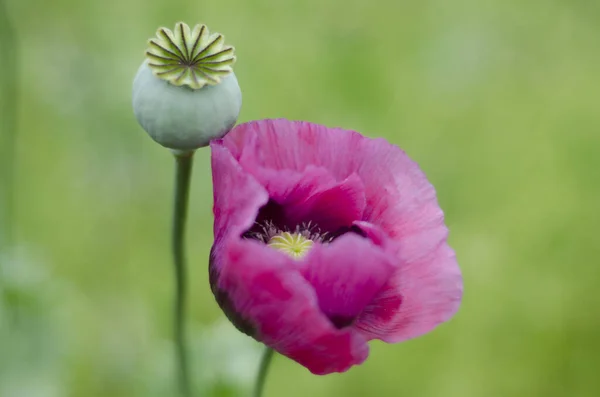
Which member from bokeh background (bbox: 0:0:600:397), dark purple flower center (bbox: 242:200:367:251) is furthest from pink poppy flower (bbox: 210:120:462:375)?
bokeh background (bbox: 0:0:600:397)

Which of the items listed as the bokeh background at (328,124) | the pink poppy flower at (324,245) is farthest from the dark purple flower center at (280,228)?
the bokeh background at (328,124)

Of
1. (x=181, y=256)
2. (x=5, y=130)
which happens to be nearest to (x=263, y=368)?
(x=181, y=256)

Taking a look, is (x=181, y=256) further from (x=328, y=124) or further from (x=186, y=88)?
(x=328, y=124)

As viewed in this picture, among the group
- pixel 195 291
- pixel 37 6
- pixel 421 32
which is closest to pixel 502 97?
pixel 421 32

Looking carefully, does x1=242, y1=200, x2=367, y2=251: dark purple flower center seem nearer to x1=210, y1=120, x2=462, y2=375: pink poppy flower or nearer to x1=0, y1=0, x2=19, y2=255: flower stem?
x1=210, y1=120, x2=462, y2=375: pink poppy flower

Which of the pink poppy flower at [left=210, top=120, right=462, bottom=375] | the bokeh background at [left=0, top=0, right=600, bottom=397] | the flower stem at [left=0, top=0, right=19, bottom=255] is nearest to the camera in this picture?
the pink poppy flower at [left=210, top=120, right=462, bottom=375]
